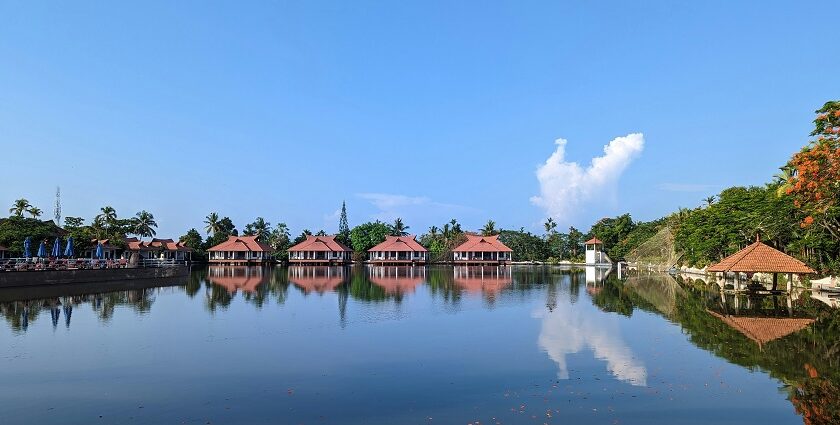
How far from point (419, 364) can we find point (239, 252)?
71.6 meters

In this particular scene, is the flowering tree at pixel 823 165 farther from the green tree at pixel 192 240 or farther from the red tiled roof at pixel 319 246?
the green tree at pixel 192 240

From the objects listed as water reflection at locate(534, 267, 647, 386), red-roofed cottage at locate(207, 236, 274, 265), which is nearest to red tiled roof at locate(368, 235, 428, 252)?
red-roofed cottage at locate(207, 236, 274, 265)

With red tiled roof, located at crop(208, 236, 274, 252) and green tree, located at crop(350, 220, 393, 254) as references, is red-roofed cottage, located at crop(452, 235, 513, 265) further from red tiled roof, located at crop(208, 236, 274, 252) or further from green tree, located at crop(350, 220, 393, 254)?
red tiled roof, located at crop(208, 236, 274, 252)

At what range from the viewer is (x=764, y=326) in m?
19.2

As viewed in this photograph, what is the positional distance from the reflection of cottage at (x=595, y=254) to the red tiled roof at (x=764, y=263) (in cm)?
4899

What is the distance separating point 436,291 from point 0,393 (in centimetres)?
2631

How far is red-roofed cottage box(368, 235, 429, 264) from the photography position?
260 ft

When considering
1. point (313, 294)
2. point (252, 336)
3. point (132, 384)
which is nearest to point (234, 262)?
point (313, 294)

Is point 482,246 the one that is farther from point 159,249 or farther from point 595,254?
point 159,249

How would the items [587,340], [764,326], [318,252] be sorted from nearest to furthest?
[587,340] < [764,326] < [318,252]

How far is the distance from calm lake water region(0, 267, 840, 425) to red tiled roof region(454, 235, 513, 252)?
52.0 meters

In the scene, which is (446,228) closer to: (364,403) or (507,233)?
(507,233)

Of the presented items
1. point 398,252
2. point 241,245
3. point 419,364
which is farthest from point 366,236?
point 419,364

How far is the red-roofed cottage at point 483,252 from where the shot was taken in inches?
3068
